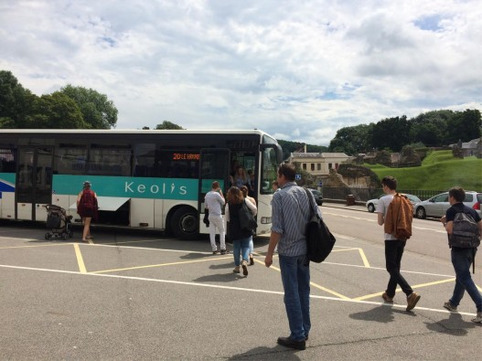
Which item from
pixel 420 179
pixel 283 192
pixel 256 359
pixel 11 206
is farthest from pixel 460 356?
pixel 420 179

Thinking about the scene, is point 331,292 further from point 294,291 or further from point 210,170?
point 210,170

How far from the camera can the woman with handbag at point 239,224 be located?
26.0 ft

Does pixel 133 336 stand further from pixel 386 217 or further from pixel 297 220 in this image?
pixel 386 217

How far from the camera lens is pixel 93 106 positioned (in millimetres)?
76500

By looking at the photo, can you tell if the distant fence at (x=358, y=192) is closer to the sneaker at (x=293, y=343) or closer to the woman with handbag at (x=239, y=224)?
the woman with handbag at (x=239, y=224)

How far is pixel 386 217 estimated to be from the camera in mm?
6137

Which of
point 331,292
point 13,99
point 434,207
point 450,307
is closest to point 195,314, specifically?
point 331,292

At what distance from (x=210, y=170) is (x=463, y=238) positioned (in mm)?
Answer: 7340

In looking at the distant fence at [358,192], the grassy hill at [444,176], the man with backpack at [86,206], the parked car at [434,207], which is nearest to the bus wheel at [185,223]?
the man with backpack at [86,206]

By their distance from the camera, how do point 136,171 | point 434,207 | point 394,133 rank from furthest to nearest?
1. point 394,133
2. point 434,207
3. point 136,171

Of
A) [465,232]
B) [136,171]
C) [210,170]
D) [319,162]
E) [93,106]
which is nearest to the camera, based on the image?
[465,232]

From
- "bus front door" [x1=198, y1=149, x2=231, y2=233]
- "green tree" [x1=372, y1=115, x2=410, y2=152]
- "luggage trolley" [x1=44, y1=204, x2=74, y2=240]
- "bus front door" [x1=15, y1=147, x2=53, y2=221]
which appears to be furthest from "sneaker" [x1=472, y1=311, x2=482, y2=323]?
"green tree" [x1=372, y1=115, x2=410, y2=152]

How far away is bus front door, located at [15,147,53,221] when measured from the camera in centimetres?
1323

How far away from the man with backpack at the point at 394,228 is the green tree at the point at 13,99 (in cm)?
6276
